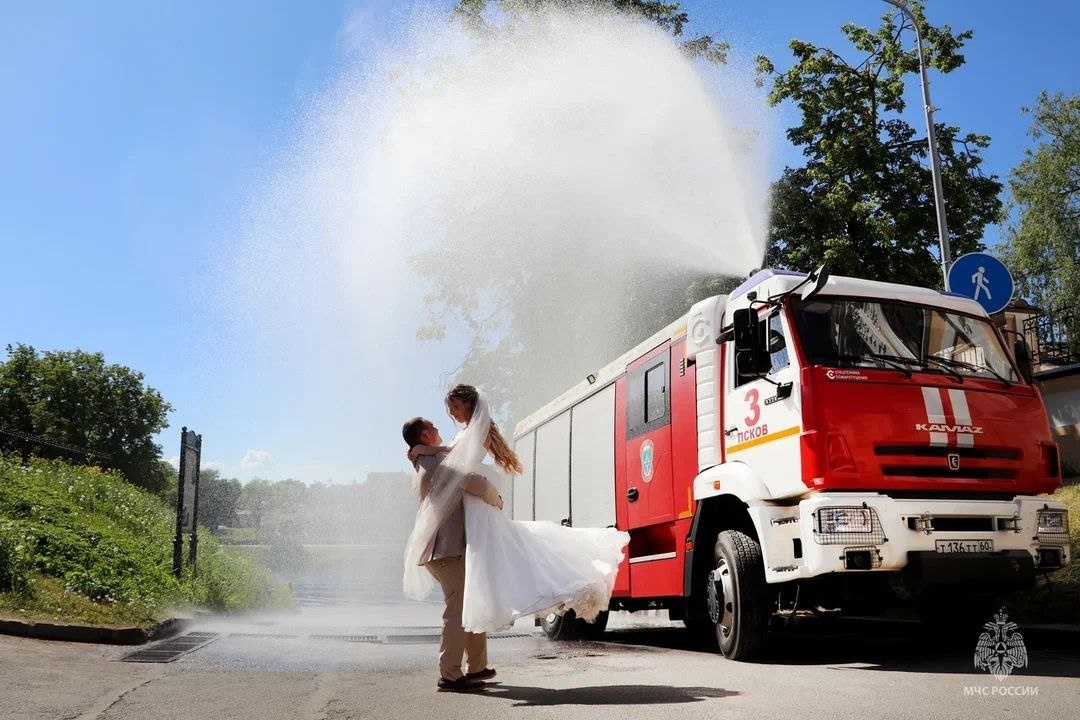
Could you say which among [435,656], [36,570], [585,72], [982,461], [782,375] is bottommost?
[435,656]

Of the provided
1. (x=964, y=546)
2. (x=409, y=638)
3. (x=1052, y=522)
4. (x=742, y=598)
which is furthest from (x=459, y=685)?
(x=409, y=638)

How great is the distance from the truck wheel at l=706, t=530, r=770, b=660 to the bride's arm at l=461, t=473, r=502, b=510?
2181 millimetres

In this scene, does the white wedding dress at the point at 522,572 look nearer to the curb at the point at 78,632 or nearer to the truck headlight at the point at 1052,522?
the truck headlight at the point at 1052,522

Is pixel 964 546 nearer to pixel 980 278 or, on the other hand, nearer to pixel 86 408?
pixel 980 278

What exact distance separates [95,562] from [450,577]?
809 centimetres

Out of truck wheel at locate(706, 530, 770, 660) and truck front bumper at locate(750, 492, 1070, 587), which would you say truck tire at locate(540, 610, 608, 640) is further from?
truck front bumper at locate(750, 492, 1070, 587)

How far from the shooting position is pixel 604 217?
25.3 m

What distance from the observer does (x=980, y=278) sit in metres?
11.9

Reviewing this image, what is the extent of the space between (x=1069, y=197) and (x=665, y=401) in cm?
3846

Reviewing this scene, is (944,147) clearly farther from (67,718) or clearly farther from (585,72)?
(67,718)

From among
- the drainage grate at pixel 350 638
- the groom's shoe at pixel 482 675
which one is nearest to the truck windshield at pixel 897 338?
the groom's shoe at pixel 482 675

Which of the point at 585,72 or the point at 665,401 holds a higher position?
the point at 585,72

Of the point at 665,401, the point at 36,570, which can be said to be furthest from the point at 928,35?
the point at 36,570

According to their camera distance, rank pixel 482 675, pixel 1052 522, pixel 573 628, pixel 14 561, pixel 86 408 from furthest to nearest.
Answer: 1. pixel 86 408
2. pixel 573 628
3. pixel 14 561
4. pixel 1052 522
5. pixel 482 675
